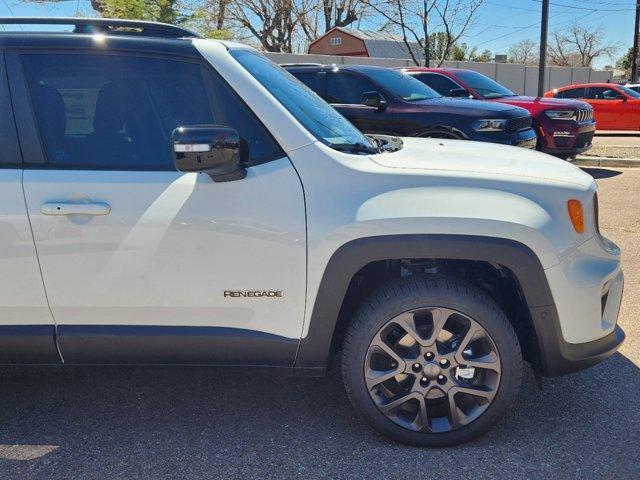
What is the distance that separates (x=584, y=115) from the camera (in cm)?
1020

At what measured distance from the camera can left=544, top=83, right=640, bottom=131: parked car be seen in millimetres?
16781

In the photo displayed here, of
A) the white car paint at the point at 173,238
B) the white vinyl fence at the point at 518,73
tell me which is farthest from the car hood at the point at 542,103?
the white vinyl fence at the point at 518,73

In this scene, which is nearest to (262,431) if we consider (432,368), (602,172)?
(432,368)

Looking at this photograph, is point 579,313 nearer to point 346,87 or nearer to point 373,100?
point 373,100

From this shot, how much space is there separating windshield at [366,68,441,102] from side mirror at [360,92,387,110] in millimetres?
338

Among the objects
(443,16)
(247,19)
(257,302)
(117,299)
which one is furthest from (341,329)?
(247,19)

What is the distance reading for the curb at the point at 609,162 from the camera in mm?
11266

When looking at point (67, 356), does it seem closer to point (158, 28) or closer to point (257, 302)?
point (257, 302)

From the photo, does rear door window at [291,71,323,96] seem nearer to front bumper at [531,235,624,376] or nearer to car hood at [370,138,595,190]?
car hood at [370,138,595,190]

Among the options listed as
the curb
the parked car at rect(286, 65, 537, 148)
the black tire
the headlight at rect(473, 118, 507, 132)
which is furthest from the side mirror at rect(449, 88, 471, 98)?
the black tire

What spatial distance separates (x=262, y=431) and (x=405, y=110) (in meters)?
5.80

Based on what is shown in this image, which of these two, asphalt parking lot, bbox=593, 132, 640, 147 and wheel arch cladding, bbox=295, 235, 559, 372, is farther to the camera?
asphalt parking lot, bbox=593, 132, 640, 147

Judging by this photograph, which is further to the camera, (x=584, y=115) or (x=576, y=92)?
(x=576, y=92)

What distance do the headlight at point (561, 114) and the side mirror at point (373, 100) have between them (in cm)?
354
